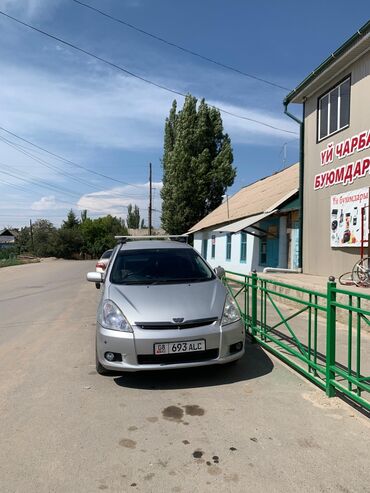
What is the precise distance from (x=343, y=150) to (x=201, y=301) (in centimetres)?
791

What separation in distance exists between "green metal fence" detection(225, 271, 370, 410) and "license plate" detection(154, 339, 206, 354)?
129cm

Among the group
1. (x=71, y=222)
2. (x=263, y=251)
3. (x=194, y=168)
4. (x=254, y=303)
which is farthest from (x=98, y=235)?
(x=254, y=303)

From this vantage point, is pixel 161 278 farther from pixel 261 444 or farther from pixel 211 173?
pixel 211 173

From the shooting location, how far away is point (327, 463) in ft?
10.2

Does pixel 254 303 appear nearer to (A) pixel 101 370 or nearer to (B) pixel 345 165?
(A) pixel 101 370

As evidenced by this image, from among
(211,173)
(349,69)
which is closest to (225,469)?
(349,69)

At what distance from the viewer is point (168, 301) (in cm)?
482

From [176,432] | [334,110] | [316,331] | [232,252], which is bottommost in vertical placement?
[176,432]

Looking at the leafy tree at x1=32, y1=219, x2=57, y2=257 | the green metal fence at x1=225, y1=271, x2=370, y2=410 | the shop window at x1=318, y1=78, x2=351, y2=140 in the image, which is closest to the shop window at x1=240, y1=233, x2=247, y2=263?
the shop window at x1=318, y1=78, x2=351, y2=140

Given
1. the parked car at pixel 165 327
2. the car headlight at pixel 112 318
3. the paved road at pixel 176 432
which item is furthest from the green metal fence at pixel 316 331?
the car headlight at pixel 112 318

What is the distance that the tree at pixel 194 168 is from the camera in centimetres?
3306

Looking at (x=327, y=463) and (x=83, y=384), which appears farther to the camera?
(x=83, y=384)

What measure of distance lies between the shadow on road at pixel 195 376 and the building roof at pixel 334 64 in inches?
310

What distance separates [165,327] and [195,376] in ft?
2.89
